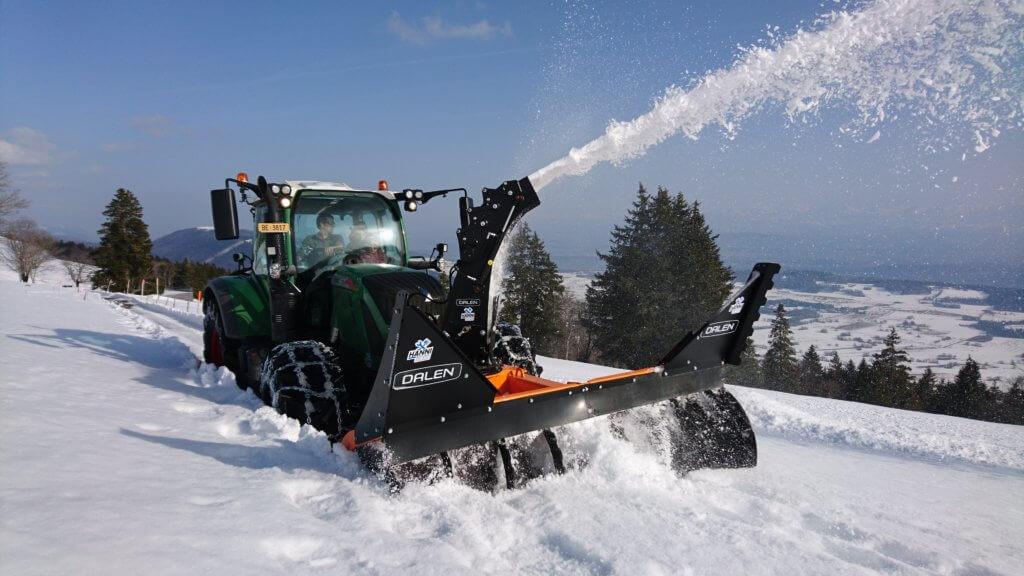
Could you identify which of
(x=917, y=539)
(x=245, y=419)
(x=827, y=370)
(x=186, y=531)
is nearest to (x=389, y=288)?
(x=245, y=419)

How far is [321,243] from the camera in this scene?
5.92 m

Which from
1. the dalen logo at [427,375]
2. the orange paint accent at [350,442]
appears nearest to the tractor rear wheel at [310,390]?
the orange paint accent at [350,442]

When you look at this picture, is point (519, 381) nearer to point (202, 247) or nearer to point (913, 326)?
point (913, 326)

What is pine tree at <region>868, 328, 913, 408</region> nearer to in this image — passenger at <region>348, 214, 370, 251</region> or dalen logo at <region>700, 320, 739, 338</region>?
dalen logo at <region>700, 320, 739, 338</region>

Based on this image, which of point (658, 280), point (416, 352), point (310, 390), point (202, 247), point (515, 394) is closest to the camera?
point (416, 352)

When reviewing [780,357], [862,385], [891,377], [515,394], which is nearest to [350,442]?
[515,394]

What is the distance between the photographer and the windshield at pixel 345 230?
5844 millimetres

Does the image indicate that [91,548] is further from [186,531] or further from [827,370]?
[827,370]

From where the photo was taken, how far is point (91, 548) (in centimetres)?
205

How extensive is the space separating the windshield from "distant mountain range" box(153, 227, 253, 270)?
61 cm

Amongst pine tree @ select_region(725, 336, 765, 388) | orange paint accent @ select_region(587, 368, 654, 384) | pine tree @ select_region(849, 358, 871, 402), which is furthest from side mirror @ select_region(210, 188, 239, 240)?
pine tree @ select_region(849, 358, 871, 402)

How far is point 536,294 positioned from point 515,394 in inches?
1148

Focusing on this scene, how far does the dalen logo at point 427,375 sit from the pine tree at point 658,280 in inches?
1016

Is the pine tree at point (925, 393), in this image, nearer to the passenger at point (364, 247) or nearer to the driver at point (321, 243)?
the passenger at point (364, 247)
